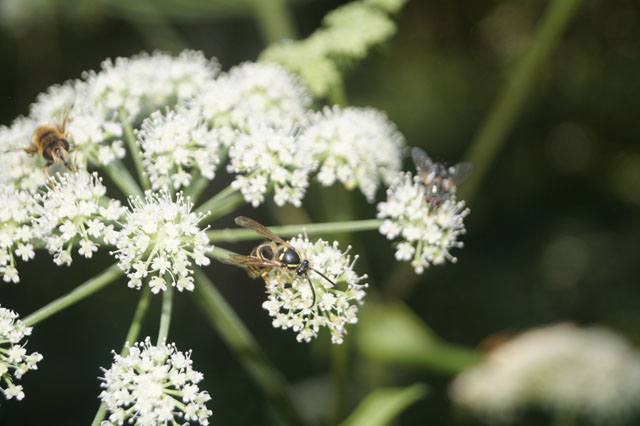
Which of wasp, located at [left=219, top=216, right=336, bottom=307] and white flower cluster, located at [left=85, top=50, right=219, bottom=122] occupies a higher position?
white flower cluster, located at [left=85, top=50, right=219, bottom=122]

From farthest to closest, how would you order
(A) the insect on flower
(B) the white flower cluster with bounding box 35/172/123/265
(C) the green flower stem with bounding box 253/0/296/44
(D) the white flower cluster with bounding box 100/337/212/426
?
1. (C) the green flower stem with bounding box 253/0/296/44
2. (A) the insect on flower
3. (B) the white flower cluster with bounding box 35/172/123/265
4. (D) the white flower cluster with bounding box 100/337/212/426

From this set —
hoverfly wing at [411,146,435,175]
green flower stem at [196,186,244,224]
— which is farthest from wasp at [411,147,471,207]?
green flower stem at [196,186,244,224]

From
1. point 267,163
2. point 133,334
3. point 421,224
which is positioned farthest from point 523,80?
point 133,334

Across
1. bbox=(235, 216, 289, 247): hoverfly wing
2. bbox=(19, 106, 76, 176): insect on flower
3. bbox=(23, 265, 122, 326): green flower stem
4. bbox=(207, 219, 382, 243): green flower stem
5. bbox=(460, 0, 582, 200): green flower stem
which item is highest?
bbox=(460, 0, 582, 200): green flower stem

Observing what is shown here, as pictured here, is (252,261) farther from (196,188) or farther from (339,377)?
(339,377)

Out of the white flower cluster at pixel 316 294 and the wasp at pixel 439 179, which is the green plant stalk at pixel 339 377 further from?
the wasp at pixel 439 179

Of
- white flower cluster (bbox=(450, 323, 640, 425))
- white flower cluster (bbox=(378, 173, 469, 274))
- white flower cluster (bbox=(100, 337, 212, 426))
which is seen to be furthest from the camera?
white flower cluster (bbox=(450, 323, 640, 425))

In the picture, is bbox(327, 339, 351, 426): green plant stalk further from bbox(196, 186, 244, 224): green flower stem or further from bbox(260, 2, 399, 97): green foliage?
bbox(260, 2, 399, 97): green foliage

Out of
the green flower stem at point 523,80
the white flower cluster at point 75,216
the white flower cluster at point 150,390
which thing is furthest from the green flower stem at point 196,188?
the green flower stem at point 523,80
